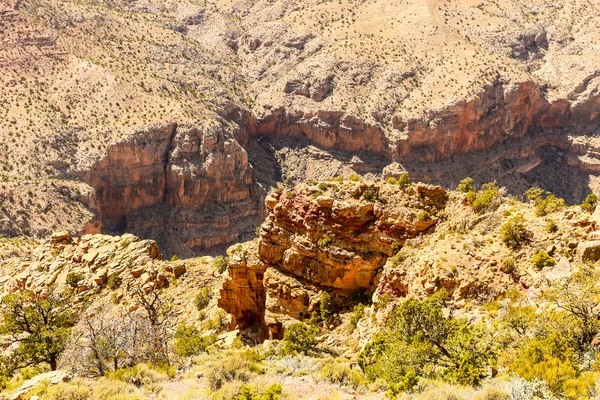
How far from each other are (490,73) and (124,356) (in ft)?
325

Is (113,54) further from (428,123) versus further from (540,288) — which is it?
(540,288)

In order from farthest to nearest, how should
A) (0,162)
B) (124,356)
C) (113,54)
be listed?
1. (113,54)
2. (0,162)
3. (124,356)

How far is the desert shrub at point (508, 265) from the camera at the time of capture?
80.6 ft

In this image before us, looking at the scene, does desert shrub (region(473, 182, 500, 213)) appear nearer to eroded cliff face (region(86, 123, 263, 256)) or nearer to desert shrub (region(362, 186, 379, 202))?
desert shrub (region(362, 186, 379, 202))

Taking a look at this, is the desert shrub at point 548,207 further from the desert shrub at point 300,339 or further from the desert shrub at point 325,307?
the desert shrub at point 300,339

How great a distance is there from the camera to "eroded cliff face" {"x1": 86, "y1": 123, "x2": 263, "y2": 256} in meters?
87.4

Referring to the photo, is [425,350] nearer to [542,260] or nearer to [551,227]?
[542,260]

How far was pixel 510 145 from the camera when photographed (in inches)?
4090

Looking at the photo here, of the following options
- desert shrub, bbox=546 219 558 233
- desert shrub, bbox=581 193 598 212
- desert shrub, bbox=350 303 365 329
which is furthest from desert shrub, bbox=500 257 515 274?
desert shrub, bbox=350 303 365 329

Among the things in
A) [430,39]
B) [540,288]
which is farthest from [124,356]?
[430,39]

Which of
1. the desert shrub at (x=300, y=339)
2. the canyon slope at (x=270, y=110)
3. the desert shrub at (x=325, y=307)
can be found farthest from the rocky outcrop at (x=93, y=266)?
the canyon slope at (x=270, y=110)

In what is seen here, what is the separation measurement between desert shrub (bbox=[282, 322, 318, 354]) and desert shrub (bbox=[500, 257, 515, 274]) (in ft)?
41.0

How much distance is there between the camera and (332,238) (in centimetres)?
3447

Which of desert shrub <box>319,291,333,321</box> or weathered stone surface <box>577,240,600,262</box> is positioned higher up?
weathered stone surface <box>577,240,600,262</box>
